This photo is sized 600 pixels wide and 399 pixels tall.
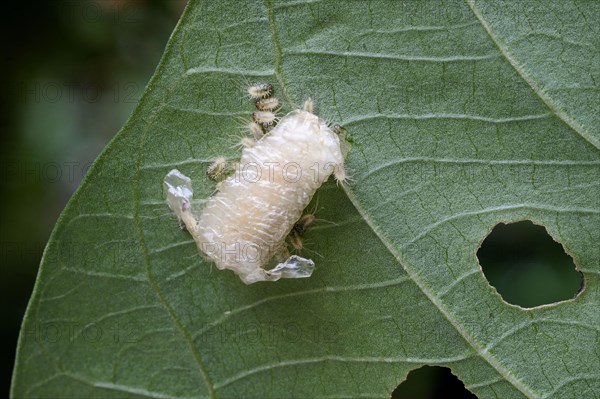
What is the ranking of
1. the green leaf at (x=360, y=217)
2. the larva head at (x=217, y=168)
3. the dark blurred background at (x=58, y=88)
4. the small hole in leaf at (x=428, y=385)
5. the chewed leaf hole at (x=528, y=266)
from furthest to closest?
1. the dark blurred background at (x=58, y=88)
2. the small hole in leaf at (x=428, y=385)
3. the chewed leaf hole at (x=528, y=266)
4. the larva head at (x=217, y=168)
5. the green leaf at (x=360, y=217)

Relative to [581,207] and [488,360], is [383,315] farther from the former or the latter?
[581,207]

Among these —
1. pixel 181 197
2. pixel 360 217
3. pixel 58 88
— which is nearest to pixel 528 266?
pixel 360 217

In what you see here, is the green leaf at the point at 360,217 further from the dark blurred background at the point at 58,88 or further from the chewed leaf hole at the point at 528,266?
the dark blurred background at the point at 58,88

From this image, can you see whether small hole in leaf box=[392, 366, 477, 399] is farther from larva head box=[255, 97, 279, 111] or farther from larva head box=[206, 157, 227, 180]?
larva head box=[255, 97, 279, 111]

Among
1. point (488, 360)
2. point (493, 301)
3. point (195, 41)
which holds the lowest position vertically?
point (488, 360)

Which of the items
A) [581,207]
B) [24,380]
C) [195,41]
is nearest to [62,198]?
[24,380]

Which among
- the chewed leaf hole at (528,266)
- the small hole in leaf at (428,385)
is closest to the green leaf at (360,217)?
the chewed leaf hole at (528,266)

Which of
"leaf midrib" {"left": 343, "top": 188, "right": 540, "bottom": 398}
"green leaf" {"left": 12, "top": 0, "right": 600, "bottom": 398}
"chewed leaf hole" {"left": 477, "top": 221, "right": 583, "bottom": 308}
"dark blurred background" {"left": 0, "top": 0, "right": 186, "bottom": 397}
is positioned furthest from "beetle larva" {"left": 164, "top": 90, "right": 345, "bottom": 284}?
"dark blurred background" {"left": 0, "top": 0, "right": 186, "bottom": 397}
